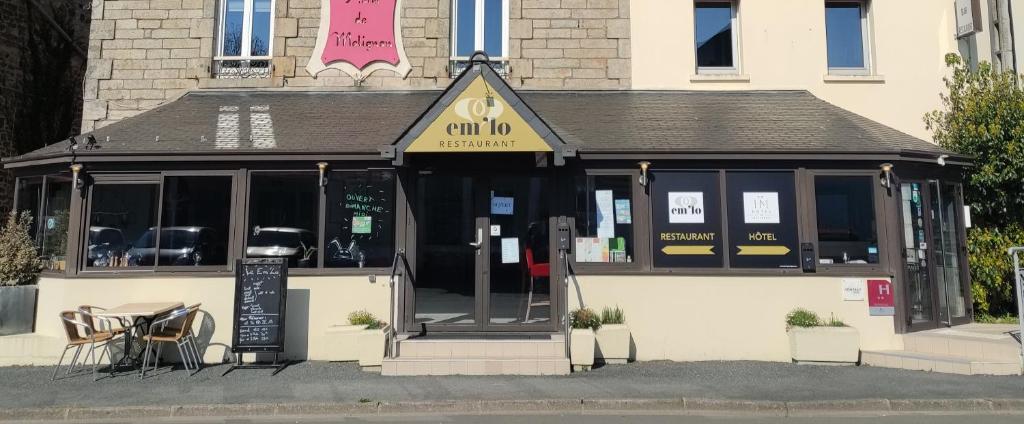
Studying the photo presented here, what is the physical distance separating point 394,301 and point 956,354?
23.9 feet

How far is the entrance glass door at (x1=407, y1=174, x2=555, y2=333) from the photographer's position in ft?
26.3

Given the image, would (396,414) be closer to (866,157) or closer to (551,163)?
(551,163)

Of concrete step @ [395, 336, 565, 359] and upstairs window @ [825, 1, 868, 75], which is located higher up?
upstairs window @ [825, 1, 868, 75]

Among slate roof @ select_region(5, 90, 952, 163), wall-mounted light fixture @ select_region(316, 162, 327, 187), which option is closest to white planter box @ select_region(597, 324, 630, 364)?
slate roof @ select_region(5, 90, 952, 163)

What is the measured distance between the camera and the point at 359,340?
723 centimetres

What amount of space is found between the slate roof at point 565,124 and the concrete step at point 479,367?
2.83 metres

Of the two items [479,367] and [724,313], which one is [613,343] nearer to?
[724,313]

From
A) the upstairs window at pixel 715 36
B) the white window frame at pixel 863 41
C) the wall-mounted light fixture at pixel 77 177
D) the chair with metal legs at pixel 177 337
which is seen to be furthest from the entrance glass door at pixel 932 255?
the wall-mounted light fixture at pixel 77 177

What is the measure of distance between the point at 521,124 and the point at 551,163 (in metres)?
1.05

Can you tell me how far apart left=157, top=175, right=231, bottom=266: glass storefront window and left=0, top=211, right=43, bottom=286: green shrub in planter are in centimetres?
167

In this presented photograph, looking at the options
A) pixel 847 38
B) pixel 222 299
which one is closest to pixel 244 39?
pixel 222 299

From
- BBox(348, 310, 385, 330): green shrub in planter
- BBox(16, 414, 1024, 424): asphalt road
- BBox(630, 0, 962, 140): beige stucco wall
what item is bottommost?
BBox(16, 414, 1024, 424): asphalt road

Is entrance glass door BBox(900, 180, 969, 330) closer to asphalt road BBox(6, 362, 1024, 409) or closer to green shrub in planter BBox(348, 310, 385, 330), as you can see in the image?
asphalt road BBox(6, 362, 1024, 409)

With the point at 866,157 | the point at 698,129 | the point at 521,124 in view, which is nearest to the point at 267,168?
the point at 521,124
